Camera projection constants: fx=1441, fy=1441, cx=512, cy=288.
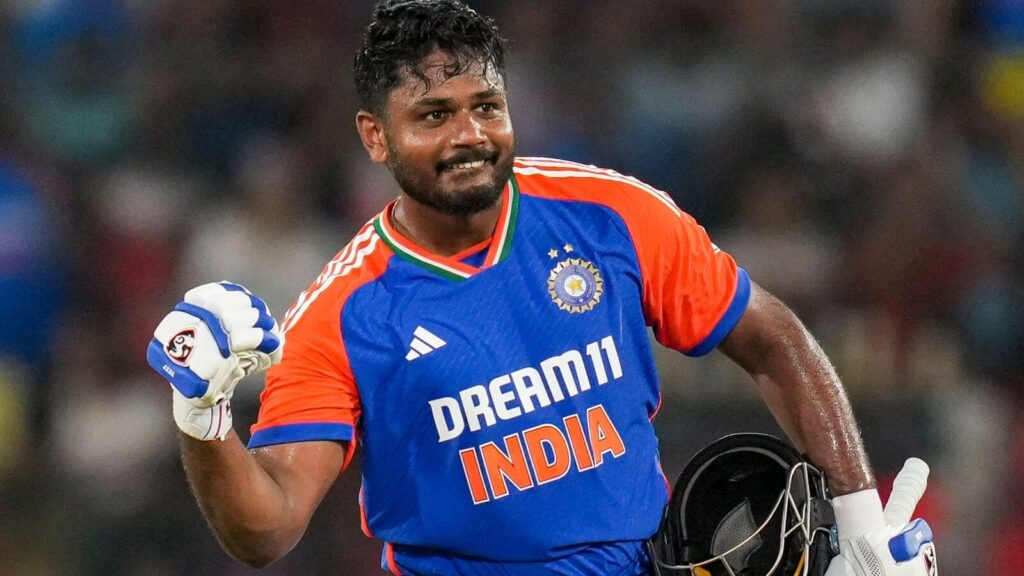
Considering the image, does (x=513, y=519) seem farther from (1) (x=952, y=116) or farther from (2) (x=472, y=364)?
(1) (x=952, y=116)

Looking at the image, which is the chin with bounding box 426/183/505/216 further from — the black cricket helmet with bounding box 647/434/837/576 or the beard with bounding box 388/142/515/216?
the black cricket helmet with bounding box 647/434/837/576

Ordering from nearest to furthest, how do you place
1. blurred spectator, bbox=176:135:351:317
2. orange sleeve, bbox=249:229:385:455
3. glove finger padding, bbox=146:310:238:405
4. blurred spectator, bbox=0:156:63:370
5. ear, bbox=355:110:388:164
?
glove finger padding, bbox=146:310:238:405 < orange sleeve, bbox=249:229:385:455 < ear, bbox=355:110:388:164 < blurred spectator, bbox=176:135:351:317 < blurred spectator, bbox=0:156:63:370

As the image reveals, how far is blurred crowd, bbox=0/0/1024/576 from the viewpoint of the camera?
630 cm

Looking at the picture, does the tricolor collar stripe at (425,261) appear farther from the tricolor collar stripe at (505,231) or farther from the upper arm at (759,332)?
the upper arm at (759,332)

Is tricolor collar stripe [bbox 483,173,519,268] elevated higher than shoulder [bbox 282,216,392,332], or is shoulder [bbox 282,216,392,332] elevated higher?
A: tricolor collar stripe [bbox 483,173,519,268]

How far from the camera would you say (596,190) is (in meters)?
3.52

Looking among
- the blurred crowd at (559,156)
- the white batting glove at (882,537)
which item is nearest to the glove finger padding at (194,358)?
the white batting glove at (882,537)

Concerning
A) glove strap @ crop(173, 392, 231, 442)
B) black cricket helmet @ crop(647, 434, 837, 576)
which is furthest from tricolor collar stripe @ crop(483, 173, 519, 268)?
glove strap @ crop(173, 392, 231, 442)

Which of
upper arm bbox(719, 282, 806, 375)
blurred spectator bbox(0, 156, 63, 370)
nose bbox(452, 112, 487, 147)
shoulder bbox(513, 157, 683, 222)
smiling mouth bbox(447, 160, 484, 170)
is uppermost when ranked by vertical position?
nose bbox(452, 112, 487, 147)

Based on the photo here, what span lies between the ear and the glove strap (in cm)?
97

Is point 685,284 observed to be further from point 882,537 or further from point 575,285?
point 882,537

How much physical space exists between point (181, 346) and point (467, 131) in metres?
0.91

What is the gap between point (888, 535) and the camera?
3387 millimetres

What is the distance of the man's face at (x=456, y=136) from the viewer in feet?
11.0
